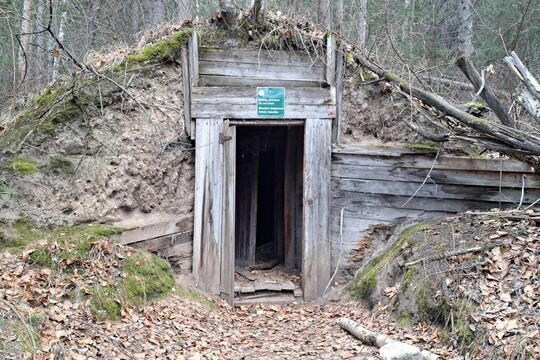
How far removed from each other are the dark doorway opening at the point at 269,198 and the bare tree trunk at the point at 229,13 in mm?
2217

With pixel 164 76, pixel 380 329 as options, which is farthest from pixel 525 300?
pixel 164 76

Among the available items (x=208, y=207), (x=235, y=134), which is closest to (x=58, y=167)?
(x=208, y=207)

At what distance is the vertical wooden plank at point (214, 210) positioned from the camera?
23.4 ft

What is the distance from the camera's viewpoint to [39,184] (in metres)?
6.03

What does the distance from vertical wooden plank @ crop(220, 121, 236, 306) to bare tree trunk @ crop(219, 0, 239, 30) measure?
1.47m

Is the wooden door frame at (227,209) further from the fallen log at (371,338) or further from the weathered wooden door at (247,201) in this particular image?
the weathered wooden door at (247,201)

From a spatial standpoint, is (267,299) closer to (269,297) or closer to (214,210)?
(269,297)

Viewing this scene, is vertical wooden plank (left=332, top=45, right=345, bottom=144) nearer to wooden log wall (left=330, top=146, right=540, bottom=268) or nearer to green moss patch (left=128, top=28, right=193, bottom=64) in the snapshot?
wooden log wall (left=330, top=146, right=540, bottom=268)

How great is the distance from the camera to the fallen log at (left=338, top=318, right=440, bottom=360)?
461 cm

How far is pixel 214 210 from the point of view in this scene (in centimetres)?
716

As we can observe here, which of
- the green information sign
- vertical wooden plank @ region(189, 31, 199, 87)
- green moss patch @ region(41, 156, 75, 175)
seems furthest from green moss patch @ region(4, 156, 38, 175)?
the green information sign

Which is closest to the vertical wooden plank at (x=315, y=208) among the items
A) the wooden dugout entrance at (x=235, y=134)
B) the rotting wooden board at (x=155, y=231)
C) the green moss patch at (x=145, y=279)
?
the wooden dugout entrance at (x=235, y=134)

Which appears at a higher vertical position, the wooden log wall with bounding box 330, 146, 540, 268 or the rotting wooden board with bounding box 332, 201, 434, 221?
the wooden log wall with bounding box 330, 146, 540, 268

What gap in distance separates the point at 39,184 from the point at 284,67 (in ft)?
12.2
